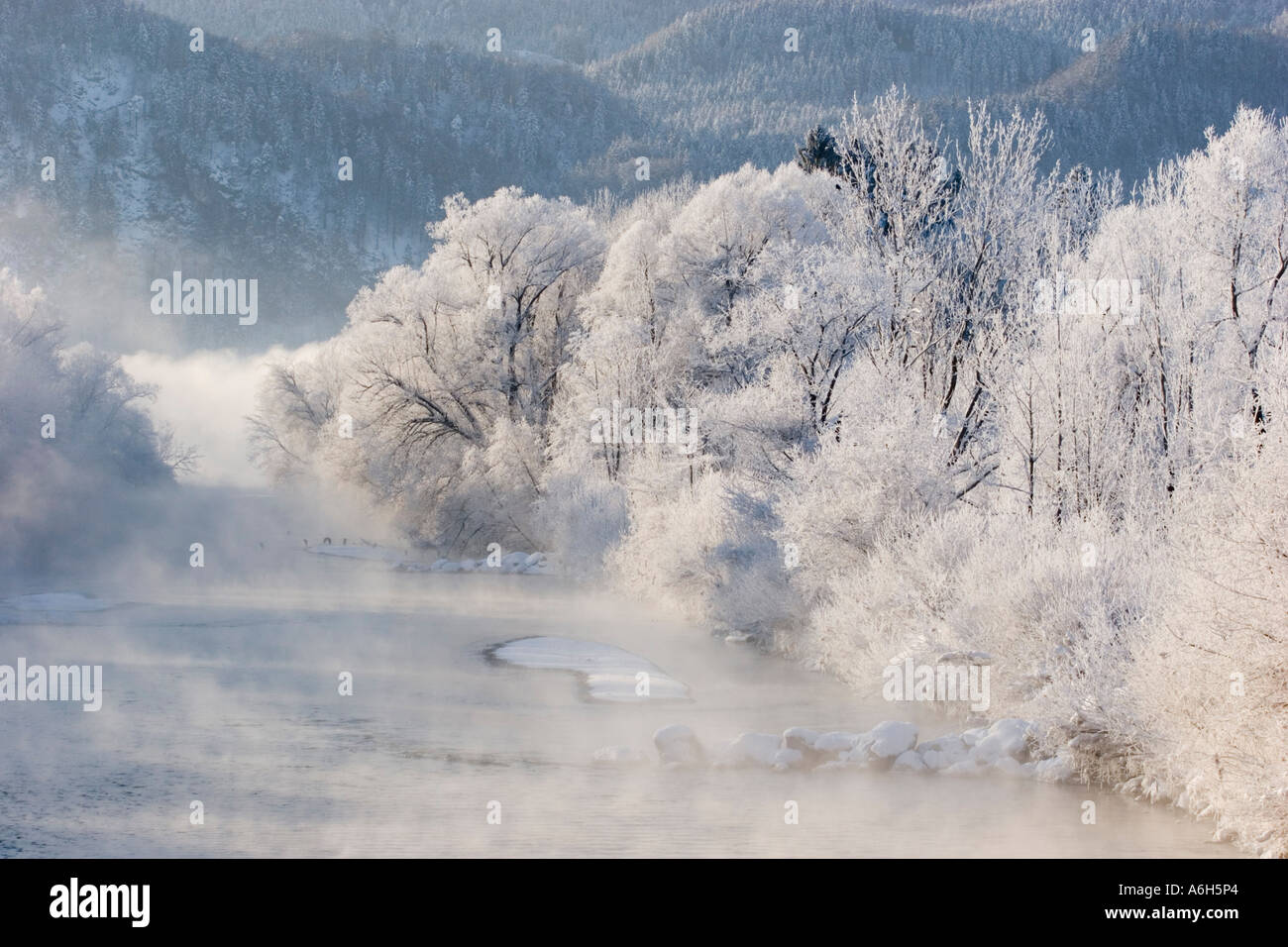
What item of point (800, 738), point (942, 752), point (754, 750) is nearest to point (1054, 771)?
point (942, 752)

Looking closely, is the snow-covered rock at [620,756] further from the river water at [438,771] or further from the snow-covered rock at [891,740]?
the snow-covered rock at [891,740]

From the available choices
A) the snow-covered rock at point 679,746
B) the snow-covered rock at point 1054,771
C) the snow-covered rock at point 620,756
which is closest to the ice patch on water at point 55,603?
the snow-covered rock at point 620,756

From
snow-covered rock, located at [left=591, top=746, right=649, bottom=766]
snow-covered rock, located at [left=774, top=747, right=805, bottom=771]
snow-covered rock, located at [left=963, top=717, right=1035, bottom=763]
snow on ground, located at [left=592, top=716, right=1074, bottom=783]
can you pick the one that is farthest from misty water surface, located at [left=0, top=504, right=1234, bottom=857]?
snow-covered rock, located at [left=963, top=717, right=1035, bottom=763]

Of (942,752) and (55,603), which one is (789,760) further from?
(55,603)

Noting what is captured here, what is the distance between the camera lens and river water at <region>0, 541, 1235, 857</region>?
1462cm

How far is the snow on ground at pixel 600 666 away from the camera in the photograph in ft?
76.9

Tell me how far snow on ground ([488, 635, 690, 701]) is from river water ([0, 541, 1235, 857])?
1.58ft

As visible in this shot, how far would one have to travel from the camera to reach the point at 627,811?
1576 cm

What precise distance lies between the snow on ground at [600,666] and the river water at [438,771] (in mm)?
483

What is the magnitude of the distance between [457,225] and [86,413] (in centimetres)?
1972

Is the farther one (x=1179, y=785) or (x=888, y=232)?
(x=888, y=232)
